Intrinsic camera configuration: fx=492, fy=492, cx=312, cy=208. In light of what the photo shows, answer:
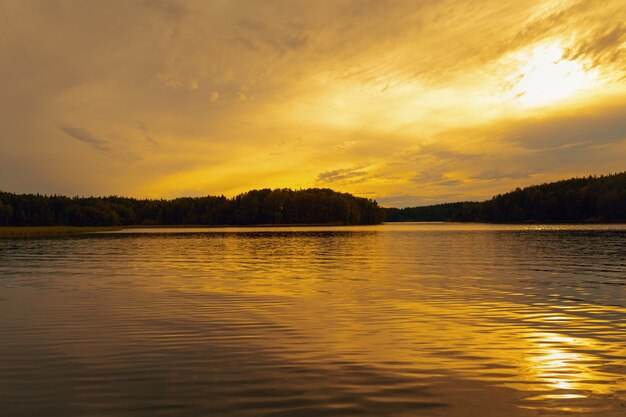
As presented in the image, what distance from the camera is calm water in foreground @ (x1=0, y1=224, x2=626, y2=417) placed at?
12219mm

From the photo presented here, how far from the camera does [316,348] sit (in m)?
17.7

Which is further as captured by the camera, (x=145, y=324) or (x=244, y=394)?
(x=145, y=324)

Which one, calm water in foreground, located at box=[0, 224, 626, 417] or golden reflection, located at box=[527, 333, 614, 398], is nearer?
calm water in foreground, located at box=[0, 224, 626, 417]

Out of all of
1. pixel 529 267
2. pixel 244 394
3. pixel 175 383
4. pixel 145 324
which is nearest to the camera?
pixel 244 394

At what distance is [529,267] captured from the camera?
4741 cm

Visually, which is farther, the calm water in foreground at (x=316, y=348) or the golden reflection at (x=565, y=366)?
the golden reflection at (x=565, y=366)

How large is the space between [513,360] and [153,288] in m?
26.4

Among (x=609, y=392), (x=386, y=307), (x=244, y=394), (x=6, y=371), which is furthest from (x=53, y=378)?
(x=386, y=307)

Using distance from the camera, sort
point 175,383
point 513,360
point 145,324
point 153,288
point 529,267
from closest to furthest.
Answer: point 175,383 → point 513,360 → point 145,324 → point 153,288 → point 529,267

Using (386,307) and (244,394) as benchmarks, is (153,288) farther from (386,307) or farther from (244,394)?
(244,394)

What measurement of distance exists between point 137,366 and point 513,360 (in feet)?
39.3

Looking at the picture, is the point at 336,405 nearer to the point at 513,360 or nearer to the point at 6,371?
the point at 513,360

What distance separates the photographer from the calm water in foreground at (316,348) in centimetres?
1222

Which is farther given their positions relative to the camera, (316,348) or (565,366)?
(316,348)
